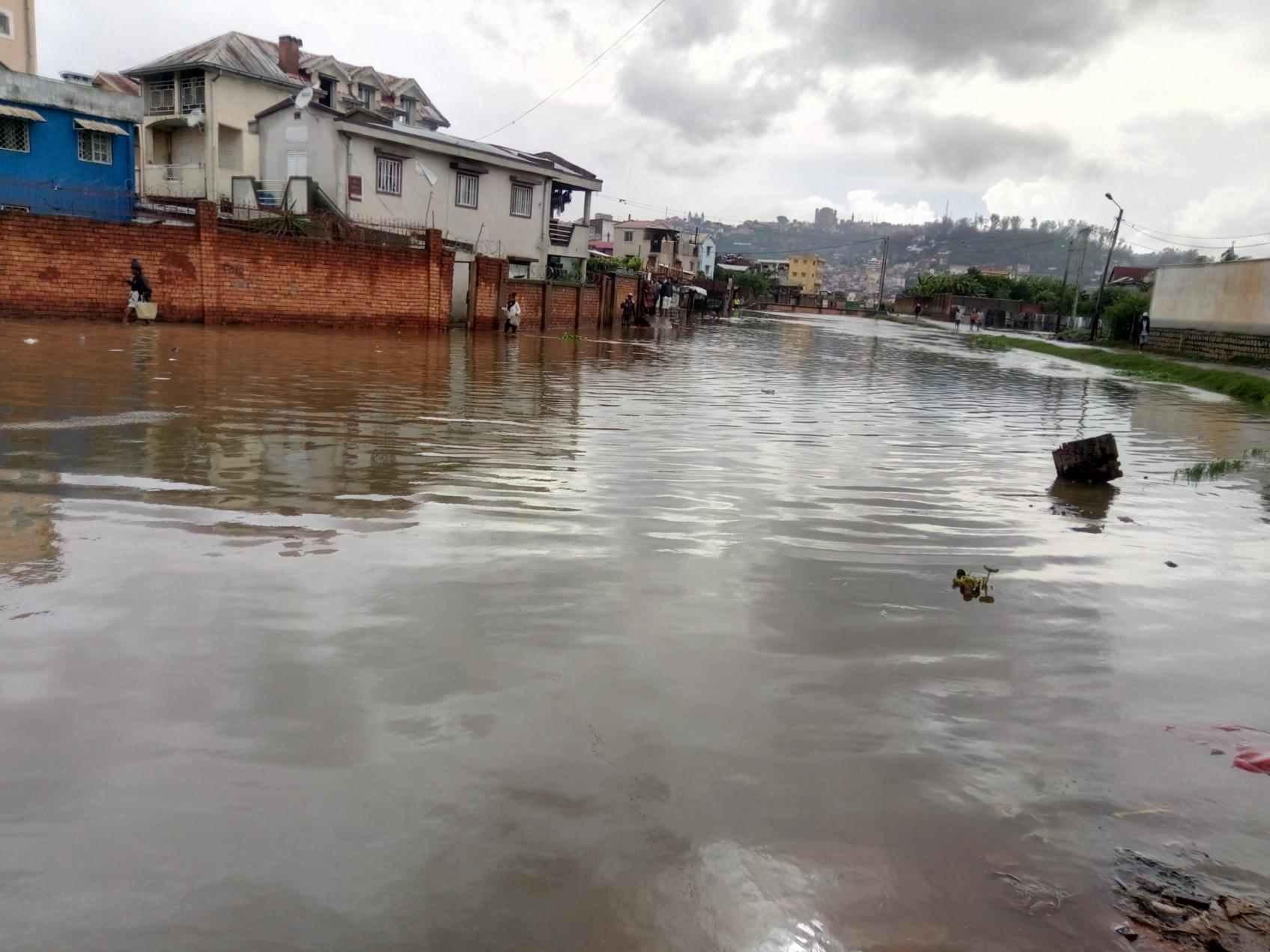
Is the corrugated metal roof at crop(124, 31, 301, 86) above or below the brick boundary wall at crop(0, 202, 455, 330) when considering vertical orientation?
above

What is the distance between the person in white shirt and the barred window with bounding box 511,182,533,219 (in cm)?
1081

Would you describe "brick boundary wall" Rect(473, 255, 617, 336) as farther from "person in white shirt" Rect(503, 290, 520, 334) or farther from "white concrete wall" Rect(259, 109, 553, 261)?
"white concrete wall" Rect(259, 109, 553, 261)

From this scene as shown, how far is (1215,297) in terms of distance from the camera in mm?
30172

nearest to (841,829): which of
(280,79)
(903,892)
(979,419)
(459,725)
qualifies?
(903,892)

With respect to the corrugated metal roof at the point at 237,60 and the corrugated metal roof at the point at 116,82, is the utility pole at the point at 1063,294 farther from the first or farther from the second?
the corrugated metal roof at the point at 116,82

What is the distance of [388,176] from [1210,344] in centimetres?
2938

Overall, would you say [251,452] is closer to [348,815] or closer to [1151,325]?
[348,815]

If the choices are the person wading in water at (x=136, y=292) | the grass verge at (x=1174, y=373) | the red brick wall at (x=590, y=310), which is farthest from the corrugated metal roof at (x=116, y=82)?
the grass verge at (x=1174, y=373)

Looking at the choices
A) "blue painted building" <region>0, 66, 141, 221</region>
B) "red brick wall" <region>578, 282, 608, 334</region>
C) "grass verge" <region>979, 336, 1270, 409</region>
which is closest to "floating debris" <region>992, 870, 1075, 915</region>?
"grass verge" <region>979, 336, 1270, 409</region>

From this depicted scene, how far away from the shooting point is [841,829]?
2.83 metres

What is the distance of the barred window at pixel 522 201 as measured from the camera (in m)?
36.7

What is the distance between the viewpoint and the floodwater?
245cm

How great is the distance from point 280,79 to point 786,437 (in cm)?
3762

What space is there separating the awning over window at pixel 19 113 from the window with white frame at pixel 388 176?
1015cm
